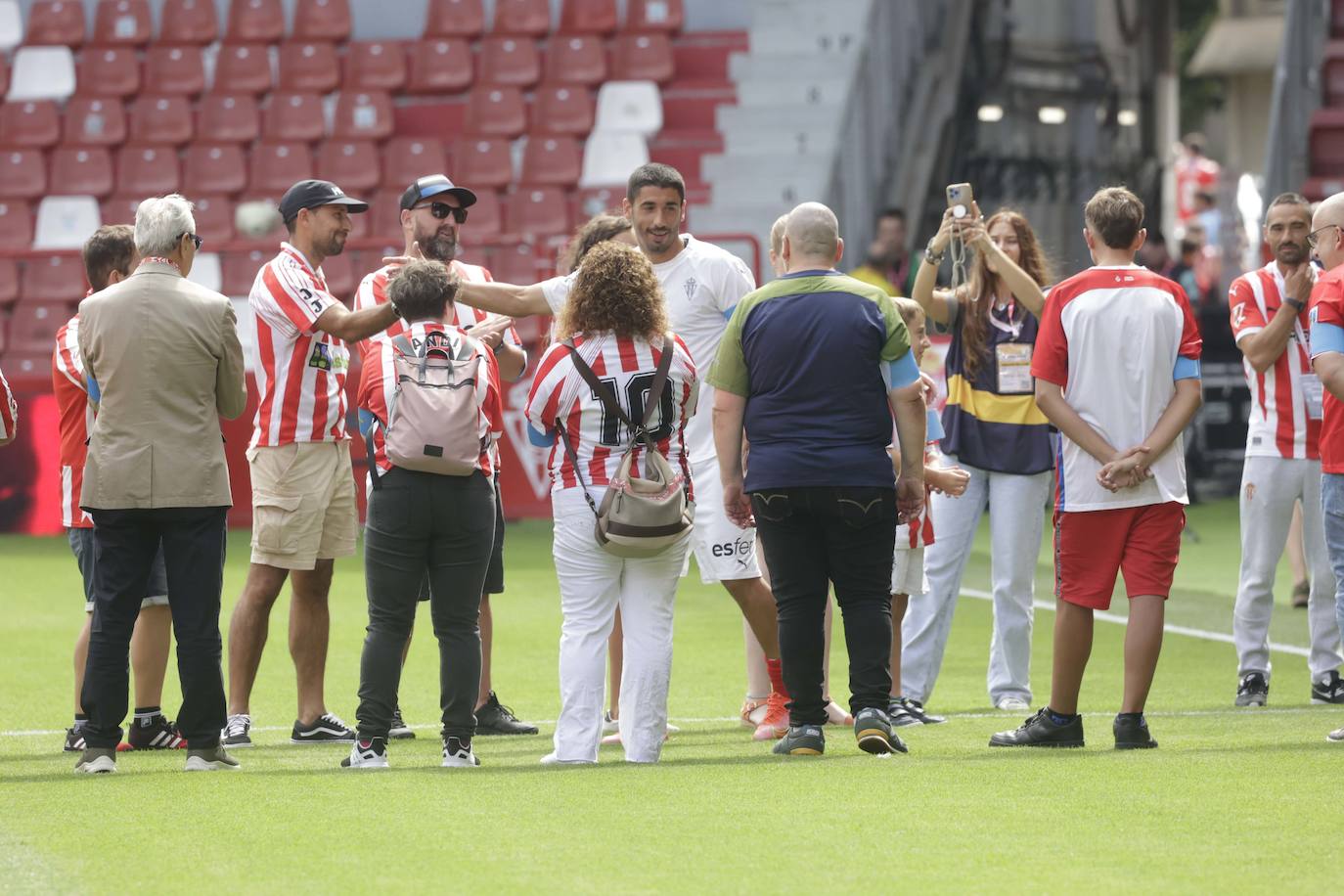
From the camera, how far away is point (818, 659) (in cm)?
672

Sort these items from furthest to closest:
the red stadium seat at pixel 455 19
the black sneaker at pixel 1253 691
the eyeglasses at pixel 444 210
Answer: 1. the red stadium seat at pixel 455 19
2. the black sneaker at pixel 1253 691
3. the eyeglasses at pixel 444 210

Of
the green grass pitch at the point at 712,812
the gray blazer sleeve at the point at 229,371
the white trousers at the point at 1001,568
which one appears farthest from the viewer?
the white trousers at the point at 1001,568

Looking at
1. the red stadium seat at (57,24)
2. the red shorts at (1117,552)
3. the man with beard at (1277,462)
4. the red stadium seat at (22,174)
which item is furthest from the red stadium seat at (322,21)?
the red shorts at (1117,552)

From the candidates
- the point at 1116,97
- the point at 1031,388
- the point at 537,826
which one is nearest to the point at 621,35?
the point at 1116,97

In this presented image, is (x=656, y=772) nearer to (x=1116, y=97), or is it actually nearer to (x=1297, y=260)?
(x=1297, y=260)

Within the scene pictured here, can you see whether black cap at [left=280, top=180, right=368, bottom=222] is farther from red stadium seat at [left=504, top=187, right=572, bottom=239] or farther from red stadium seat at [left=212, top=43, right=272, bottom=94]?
red stadium seat at [left=212, top=43, right=272, bottom=94]

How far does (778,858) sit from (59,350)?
3.80 metres

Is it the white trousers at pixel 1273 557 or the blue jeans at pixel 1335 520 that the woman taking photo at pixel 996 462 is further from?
the blue jeans at pixel 1335 520

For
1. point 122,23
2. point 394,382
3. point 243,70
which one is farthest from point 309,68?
point 394,382

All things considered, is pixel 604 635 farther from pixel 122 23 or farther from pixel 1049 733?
pixel 122 23

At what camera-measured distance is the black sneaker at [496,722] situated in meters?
7.77

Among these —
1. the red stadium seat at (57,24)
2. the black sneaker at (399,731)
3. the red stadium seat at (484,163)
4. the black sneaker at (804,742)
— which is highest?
the red stadium seat at (57,24)

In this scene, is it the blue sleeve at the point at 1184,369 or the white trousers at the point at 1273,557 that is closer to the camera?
the blue sleeve at the point at 1184,369

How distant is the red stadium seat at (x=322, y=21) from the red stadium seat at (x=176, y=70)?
110 centimetres
